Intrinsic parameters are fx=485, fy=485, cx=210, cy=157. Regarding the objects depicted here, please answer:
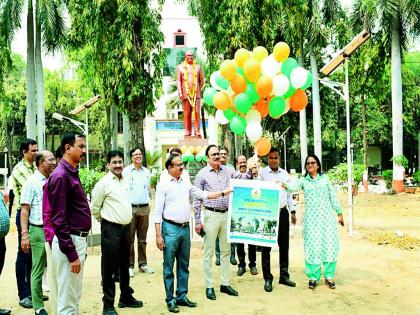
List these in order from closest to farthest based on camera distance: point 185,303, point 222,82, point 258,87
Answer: point 185,303 < point 258,87 < point 222,82

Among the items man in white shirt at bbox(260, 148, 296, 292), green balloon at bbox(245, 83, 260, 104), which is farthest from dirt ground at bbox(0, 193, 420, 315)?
green balloon at bbox(245, 83, 260, 104)

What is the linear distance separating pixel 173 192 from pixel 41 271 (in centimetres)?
147

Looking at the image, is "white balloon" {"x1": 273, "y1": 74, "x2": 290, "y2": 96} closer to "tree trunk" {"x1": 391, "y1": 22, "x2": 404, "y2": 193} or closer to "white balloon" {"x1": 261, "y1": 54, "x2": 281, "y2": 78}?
"white balloon" {"x1": 261, "y1": 54, "x2": 281, "y2": 78}

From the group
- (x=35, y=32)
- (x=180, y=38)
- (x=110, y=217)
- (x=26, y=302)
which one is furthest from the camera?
(x=180, y=38)

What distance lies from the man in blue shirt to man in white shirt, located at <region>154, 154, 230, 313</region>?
1.50 m

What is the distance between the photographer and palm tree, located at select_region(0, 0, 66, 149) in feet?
55.7

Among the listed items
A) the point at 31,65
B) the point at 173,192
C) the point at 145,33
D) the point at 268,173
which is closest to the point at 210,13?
the point at 145,33

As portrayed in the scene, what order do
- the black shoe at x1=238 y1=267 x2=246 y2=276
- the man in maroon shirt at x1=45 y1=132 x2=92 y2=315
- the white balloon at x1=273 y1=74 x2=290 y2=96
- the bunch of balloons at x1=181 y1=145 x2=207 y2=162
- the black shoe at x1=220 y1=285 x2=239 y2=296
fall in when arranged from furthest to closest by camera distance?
the bunch of balloons at x1=181 y1=145 x2=207 y2=162 < the black shoe at x1=238 y1=267 x2=246 y2=276 < the white balloon at x1=273 y1=74 x2=290 y2=96 < the black shoe at x1=220 y1=285 x2=239 y2=296 < the man in maroon shirt at x1=45 y1=132 x2=92 y2=315

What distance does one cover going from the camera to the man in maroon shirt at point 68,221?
3.46 metres

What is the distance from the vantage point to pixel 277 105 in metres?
5.66

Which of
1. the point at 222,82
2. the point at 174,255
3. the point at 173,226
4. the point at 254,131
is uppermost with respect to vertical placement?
the point at 222,82

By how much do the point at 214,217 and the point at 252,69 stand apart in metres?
1.72

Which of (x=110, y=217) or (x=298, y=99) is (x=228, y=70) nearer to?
(x=298, y=99)

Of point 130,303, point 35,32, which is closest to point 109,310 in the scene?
point 130,303
